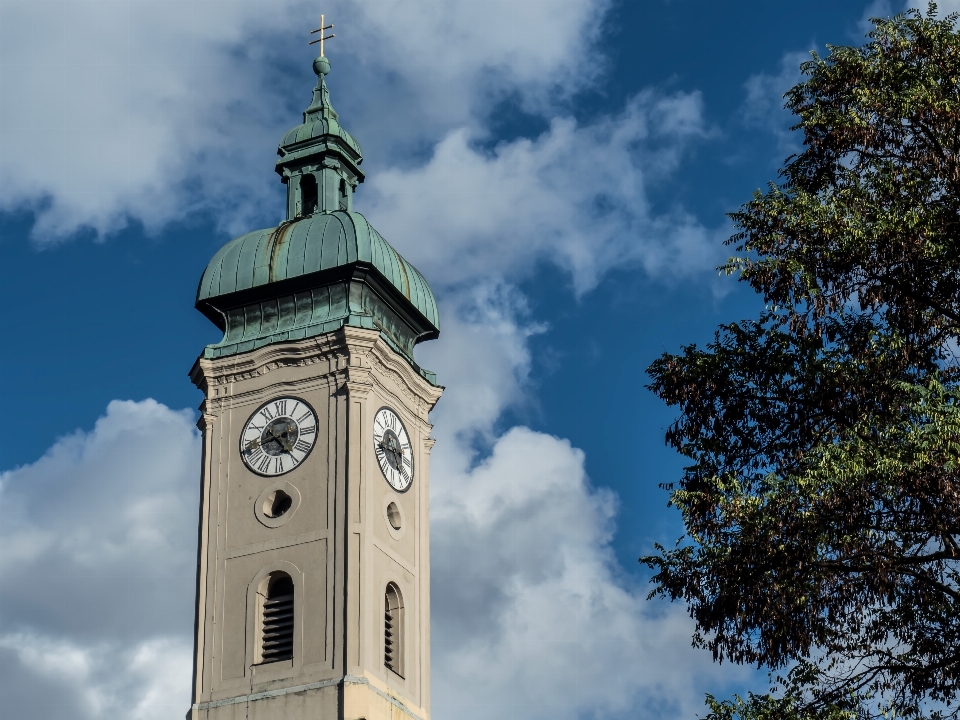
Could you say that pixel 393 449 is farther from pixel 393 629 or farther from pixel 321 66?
pixel 321 66

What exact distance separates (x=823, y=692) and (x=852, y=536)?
7.16ft

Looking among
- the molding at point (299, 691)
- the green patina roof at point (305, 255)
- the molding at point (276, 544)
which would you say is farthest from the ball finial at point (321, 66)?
the molding at point (299, 691)

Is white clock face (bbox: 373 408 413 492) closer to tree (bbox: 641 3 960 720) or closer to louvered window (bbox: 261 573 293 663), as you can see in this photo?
louvered window (bbox: 261 573 293 663)

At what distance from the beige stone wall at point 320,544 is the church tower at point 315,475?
0.05 m

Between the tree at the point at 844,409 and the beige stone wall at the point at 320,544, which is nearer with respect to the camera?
the tree at the point at 844,409

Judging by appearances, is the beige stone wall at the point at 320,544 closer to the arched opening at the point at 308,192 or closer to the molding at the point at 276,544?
the molding at the point at 276,544

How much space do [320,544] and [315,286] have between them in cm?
842

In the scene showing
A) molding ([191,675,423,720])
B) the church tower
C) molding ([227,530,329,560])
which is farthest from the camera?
molding ([227,530,329,560])

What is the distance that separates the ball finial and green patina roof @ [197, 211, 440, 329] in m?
7.59

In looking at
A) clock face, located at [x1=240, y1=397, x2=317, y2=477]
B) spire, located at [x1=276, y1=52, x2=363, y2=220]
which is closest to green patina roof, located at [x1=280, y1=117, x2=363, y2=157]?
spire, located at [x1=276, y1=52, x2=363, y2=220]

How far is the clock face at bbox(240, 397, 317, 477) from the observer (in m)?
47.8

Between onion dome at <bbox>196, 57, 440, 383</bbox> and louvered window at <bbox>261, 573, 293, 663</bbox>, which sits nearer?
louvered window at <bbox>261, 573, 293, 663</bbox>

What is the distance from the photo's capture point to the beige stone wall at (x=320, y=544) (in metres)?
44.2

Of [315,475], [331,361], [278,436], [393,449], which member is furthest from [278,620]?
[331,361]
